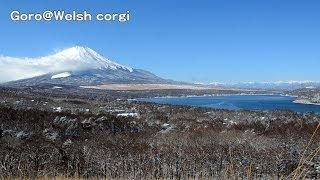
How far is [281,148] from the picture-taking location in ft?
106

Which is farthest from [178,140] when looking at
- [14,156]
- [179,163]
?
[14,156]

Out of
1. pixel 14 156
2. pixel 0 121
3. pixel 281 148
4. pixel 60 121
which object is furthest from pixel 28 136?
pixel 281 148

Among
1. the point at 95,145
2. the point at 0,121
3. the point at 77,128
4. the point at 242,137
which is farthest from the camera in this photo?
the point at 77,128

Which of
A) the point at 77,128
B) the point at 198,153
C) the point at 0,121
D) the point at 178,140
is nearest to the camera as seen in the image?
the point at 198,153

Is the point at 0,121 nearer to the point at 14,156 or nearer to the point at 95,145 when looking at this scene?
the point at 95,145

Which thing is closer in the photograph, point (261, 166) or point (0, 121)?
point (261, 166)

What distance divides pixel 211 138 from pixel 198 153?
30.2 feet

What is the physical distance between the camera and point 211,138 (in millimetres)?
38312

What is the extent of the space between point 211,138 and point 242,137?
269cm

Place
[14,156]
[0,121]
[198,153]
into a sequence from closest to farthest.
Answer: [14,156] → [198,153] → [0,121]

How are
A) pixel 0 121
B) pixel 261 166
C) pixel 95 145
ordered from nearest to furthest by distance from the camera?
pixel 261 166 < pixel 95 145 < pixel 0 121

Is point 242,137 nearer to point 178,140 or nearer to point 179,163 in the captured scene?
point 178,140

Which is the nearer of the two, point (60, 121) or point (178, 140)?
point (178, 140)

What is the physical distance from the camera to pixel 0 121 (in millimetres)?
43812
